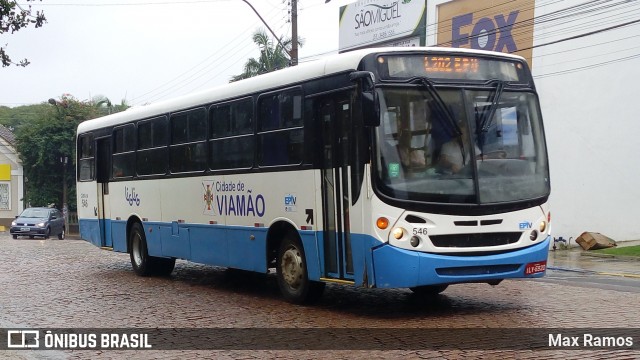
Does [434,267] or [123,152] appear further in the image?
[123,152]

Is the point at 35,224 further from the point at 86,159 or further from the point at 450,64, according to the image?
the point at 450,64

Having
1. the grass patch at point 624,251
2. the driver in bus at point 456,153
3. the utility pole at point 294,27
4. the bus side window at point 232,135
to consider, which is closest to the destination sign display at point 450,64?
the driver in bus at point 456,153

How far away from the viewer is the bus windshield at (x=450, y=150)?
936 cm

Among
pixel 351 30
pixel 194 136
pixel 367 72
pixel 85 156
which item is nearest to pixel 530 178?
pixel 367 72

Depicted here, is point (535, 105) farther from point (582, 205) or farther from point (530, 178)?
point (582, 205)

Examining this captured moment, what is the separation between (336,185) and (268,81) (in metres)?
2.40

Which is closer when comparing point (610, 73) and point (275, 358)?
point (275, 358)

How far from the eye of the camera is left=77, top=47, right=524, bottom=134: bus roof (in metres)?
9.96

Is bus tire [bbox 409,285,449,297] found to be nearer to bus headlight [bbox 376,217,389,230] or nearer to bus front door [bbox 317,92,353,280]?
bus front door [bbox 317,92,353,280]

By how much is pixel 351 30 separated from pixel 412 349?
103ft

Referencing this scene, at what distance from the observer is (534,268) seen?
9961mm

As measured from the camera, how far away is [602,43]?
26188 mm

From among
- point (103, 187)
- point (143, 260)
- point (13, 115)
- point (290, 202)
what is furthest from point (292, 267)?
point (13, 115)

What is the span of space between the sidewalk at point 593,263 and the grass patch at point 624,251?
315mm
